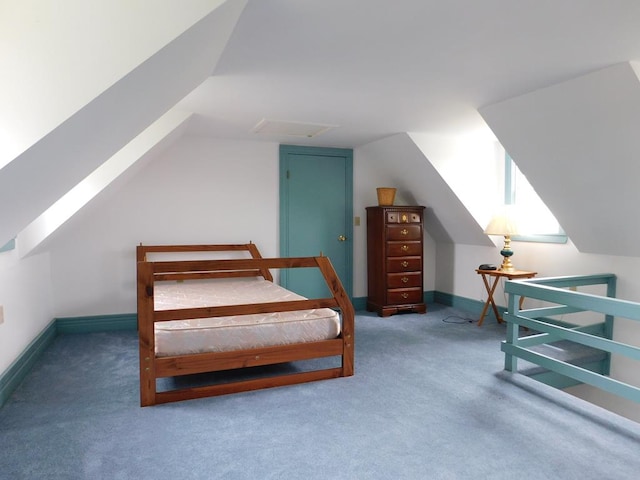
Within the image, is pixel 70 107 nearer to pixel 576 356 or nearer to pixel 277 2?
pixel 277 2

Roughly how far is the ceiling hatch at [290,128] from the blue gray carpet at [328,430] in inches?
87.5

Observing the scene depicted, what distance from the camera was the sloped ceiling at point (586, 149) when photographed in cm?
267

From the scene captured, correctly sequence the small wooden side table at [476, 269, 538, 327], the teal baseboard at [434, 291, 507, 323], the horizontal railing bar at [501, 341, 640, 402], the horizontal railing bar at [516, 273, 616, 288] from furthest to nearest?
the teal baseboard at [434, 291, 507, 323] < the small wooden side table at [476, 269, 538, 327] < the horizontal railing bar at [516, 273, 616, 288] < the horizontal railing bar at [501, 341, 640, 402]

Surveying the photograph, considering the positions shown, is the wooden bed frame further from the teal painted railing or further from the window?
the window

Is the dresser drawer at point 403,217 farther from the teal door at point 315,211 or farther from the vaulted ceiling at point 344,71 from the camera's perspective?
the vaulted ceiling at point 344,71

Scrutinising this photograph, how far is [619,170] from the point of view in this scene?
9.78 feet

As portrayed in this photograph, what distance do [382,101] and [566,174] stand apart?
1.54 meters

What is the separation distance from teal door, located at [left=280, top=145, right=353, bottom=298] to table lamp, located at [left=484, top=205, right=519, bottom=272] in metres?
1.72

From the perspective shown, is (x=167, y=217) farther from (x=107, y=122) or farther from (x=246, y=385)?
(x=107, y=122)

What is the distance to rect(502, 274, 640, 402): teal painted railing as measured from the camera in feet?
8.20

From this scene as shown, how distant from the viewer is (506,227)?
4242 mm

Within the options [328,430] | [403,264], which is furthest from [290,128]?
[328,430]

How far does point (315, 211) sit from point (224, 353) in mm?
2764

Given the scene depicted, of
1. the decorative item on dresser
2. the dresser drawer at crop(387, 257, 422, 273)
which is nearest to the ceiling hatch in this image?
the decorative item on dresser
